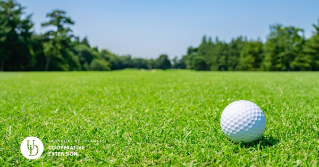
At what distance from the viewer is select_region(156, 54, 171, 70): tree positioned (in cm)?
8425

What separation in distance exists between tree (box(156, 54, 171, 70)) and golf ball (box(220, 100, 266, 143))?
8238 centimetres

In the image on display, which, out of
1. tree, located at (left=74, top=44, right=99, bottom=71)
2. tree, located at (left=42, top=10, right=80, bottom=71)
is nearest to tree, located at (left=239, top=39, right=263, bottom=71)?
tree, located at (left=42, top=10, right=80, bottom=71)

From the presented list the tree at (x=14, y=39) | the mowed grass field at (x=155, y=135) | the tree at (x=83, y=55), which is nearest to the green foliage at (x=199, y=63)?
the tree at (x=83, y=55)

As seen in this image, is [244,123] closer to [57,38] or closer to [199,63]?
[57,38]

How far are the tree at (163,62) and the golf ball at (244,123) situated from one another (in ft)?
270

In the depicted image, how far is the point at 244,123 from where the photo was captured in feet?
6.13

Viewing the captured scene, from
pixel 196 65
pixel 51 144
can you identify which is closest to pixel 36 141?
pixel 51 144

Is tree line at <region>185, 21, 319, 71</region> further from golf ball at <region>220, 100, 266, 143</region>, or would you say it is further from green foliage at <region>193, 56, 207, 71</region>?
golf ball at <region>220, 100, 266, 143</region>

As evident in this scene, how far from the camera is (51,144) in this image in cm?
182

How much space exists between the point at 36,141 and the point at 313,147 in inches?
99.4

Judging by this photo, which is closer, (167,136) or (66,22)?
(167,136)

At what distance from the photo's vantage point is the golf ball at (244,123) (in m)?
1.83

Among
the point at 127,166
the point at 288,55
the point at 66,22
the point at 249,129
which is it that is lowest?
the point at 127,166

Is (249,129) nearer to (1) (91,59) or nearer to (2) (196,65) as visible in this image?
(2) (196,65)
